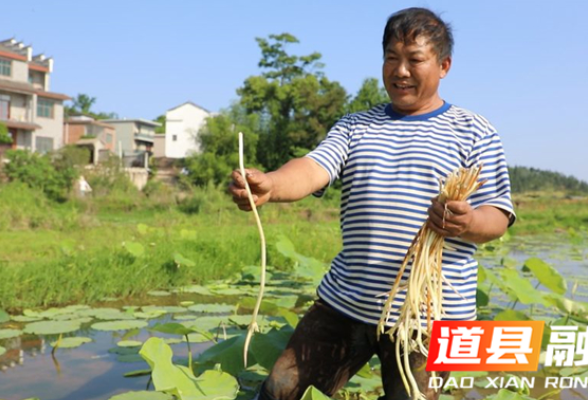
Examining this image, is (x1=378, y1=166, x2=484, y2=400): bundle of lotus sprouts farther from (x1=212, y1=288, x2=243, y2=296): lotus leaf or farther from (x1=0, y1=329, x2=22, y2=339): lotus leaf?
(x1=212, y1=288, x2=243, y2=296): lotus leaf

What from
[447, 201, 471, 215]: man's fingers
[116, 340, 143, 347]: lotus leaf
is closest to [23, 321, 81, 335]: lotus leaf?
[116, 340, 143, 347]: lotus leaf

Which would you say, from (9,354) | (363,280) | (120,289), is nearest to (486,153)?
(363,280)

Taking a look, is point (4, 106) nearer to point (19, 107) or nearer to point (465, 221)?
point (19, 107)

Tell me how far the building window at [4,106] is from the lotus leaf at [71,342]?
83.8 feet

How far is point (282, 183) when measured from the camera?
1.51 metres

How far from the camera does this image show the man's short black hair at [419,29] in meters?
1.62

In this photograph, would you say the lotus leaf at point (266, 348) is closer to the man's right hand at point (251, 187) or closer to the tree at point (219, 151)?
the man's right hand at point (251, 187)

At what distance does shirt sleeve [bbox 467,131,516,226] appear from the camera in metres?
1.59

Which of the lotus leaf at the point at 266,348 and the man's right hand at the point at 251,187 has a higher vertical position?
the man's right hand at the point at 251,187

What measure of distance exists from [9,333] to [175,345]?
886 mm

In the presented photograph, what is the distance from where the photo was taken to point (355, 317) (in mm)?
1665

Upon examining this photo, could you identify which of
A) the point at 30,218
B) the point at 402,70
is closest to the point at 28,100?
the point at 30,218

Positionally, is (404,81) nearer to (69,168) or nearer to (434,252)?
(434,252)

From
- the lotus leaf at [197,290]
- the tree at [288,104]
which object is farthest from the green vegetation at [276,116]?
the lotus leaf at [197,290]
